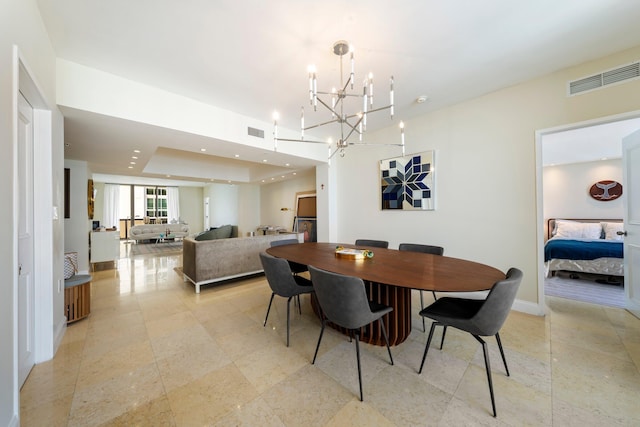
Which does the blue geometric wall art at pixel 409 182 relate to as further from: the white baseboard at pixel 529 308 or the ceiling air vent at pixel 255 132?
the ceiling air vent at pixel 255 132

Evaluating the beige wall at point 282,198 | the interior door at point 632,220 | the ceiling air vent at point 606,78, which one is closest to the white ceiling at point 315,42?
the ceiling air vent at point 606,78

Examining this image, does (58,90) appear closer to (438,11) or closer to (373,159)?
(438,11)

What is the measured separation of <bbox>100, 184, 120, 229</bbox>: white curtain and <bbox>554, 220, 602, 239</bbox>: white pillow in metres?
14.6

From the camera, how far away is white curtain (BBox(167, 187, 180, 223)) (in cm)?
1053

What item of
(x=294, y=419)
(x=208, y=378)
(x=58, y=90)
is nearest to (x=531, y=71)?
(x=294, y=419)

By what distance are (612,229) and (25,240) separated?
352 inches

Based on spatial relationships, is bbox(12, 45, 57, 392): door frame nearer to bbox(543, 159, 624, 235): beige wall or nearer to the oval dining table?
Result: the oval dining table

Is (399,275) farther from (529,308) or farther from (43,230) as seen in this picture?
(43,230)

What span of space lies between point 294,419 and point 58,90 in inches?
141

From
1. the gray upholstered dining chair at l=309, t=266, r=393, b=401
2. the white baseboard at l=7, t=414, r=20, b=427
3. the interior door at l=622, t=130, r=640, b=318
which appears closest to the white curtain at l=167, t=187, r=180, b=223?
the white baseboard at l=7, t=414, r=20, b=427

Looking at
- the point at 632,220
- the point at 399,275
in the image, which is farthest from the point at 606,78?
the point at 399,275

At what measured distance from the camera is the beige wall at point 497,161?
258cm

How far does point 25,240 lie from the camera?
1814 millimetres

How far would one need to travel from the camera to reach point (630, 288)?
2688 millimetres
